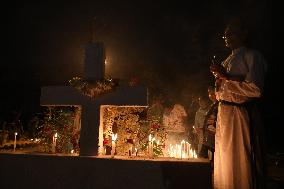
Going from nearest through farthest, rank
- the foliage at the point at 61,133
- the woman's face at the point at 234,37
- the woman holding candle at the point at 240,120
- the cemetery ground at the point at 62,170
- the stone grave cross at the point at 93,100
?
the woman holding candle at the point at 240,120 → the woman's face at the point at 234,37 → the cemetery ground at the point at 62,170 → the stone grave cross at the point at 93,100 → the foliage at the point at 61,133

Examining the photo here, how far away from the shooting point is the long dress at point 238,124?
165 inches

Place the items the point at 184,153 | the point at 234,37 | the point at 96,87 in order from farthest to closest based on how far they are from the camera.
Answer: the point at 184,153
the point at 96,87
the point at 234,37

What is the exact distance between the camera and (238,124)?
4293 mm

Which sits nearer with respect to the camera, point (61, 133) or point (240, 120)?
point (240, 120)

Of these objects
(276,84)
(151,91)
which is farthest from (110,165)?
(276,84)

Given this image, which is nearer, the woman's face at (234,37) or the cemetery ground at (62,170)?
the woman's face at (234,37)

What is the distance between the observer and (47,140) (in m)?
6.55

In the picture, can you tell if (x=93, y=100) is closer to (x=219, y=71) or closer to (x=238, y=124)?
(x=219, y=71)

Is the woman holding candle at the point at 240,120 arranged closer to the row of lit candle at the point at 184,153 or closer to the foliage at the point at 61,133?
the row of lit candle at the point at 184,153

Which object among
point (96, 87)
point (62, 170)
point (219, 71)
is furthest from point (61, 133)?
point (219, 71)

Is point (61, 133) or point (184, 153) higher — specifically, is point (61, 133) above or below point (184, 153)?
above

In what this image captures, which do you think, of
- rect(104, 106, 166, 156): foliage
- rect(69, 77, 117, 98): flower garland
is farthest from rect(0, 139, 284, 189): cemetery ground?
rect(69, 77, 117, 98): flower garland

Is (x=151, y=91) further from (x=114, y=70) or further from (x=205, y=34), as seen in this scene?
(x=205, y=34)

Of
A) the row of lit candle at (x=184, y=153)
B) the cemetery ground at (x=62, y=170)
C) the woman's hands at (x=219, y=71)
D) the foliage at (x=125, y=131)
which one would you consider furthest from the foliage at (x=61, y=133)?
the woman's hands at (x=219, y=71)
